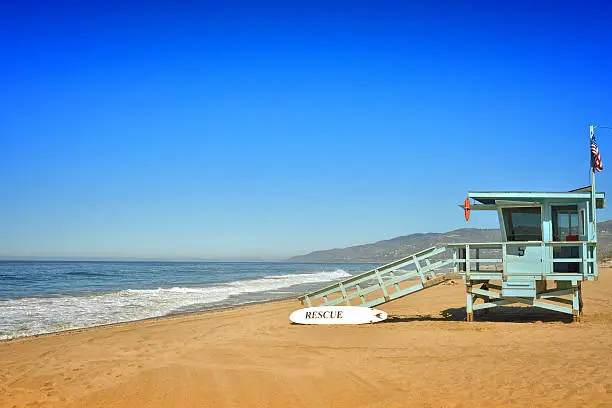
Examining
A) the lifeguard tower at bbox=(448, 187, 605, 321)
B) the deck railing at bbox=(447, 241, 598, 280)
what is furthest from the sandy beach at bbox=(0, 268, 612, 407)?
the deck railing at bbox=(447, 241, 598, 280)

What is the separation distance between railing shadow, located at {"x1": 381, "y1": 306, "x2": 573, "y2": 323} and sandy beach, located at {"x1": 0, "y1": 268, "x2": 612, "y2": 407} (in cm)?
31

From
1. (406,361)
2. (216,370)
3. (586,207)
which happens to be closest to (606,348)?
(406,361)

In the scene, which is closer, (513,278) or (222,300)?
(513,278)

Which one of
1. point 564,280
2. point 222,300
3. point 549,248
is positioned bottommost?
point 222,300

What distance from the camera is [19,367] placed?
35.5 ft

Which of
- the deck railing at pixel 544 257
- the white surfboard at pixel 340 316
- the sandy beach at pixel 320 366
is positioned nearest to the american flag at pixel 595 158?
the deck railing at pixel 544 257

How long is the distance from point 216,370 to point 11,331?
386 inches

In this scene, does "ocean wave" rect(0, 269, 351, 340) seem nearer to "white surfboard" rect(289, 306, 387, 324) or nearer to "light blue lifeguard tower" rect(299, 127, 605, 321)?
"white surfboard" rect(289, 306, 387, 324)

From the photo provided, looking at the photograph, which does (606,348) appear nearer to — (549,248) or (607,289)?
(549,248)

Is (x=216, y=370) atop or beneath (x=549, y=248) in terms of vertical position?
beneath

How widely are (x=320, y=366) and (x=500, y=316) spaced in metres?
9.30

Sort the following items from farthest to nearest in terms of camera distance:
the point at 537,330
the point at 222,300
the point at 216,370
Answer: the point at 222,300
the point at 537,330
the point at 216,370

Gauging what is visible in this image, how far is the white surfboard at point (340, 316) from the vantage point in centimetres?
1564

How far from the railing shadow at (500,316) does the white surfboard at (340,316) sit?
3.11ft
